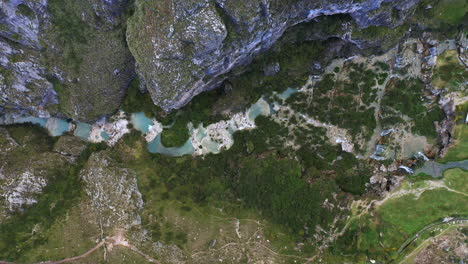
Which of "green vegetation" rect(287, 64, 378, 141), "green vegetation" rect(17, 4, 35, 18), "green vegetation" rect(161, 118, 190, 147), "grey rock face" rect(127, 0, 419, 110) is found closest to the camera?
"grey rock face" rect(127, 0, 419, 110)

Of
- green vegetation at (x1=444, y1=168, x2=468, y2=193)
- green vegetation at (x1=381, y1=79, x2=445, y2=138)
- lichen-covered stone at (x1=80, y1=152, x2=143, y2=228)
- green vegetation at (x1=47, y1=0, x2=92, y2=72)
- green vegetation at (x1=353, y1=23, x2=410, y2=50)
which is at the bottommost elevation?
green vegetation at (x1=444, y1=168, x2=468, y2=193)

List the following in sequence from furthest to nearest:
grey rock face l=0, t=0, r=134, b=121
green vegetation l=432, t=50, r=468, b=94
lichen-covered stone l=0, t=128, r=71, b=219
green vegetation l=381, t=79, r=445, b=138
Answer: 1. green vegetation l=381, t=79, r=445, b=138
2. green vegetation l=432, t=50, r=468, b=94
3. lichen-covered stone l=0, t=128, r=71, b=219
4. grey rock face l=0, t=0, r=134, b=121

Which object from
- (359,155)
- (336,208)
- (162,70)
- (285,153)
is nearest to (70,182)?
(162,70)

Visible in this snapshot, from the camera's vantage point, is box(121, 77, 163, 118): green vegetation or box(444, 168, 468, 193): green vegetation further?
box(121, 77, 163, 118): green vegetation

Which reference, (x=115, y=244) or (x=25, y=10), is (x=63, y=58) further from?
(x=115, y=244)

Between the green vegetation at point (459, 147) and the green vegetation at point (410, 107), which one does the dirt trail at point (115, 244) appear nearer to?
the green vegetation at point (410, 107)

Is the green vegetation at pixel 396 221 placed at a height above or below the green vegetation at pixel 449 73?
below

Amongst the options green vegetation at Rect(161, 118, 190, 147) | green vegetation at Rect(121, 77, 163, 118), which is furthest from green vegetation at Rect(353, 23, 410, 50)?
green vegetation at Rect(121, 77, 163, 118)

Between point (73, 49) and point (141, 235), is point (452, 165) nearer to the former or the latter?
point (141, 235)

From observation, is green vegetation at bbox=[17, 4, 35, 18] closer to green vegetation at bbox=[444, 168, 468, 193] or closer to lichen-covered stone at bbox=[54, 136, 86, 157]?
lichen-covered stone at bbox=[54, 136, 86, 157]

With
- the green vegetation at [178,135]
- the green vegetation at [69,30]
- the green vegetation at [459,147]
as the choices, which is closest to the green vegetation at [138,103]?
the green vegetation at [178,135]
